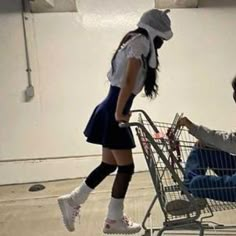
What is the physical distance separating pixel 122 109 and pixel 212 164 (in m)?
0.54

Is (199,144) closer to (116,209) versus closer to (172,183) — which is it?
(172,183)

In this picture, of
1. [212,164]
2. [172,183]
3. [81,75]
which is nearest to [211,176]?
[212,164]

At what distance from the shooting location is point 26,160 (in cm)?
400

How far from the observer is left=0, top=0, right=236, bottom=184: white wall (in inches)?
152

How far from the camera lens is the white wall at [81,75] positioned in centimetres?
387

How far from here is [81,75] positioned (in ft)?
12.9

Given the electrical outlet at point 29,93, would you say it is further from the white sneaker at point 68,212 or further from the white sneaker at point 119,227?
the white sneaker at point 119,227

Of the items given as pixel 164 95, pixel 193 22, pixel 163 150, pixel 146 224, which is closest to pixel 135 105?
pixel 164 95

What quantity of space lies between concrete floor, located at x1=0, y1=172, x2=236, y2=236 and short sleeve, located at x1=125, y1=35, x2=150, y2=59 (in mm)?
1072

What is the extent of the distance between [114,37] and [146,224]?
1985 millimetres

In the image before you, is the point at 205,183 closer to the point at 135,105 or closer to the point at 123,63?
the point at 123,63

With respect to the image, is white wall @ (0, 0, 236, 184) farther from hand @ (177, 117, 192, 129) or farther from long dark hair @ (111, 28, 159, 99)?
hand @ (177, 117, 192, 129)

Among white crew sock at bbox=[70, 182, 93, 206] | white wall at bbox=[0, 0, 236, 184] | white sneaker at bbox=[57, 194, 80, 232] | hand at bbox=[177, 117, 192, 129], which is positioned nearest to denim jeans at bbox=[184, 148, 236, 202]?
hand at bbox=[177, 117, 192, 129]

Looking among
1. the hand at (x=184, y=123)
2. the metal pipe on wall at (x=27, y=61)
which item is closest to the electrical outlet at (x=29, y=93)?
the metal pipe on wall at (x=27, y=61)
